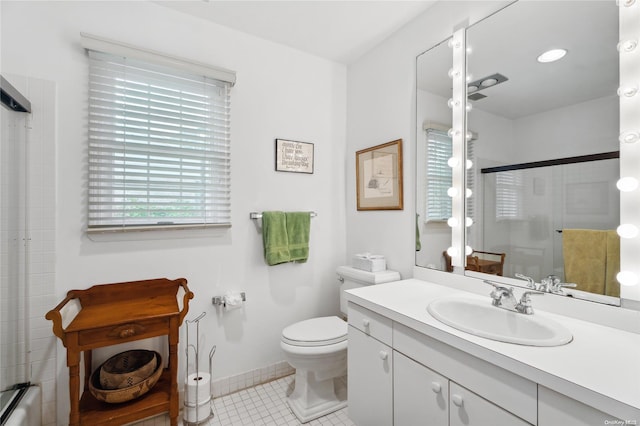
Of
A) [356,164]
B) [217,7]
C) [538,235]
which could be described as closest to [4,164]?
[217,7]

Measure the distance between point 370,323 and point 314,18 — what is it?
1.91 meters

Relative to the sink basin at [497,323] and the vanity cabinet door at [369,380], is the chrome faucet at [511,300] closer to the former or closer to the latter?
the sink basin at [497,323]

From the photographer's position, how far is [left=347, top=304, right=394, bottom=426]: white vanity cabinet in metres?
1.31

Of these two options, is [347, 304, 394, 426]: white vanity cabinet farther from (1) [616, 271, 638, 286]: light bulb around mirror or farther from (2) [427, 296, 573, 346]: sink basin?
(1) [616, 271, 638, 286]: light bulb around mirror

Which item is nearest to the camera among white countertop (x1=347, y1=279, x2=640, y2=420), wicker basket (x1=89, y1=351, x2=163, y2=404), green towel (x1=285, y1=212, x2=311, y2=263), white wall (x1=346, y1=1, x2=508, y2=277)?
white countertop (x1=347, y1=279, x2=640, y2=420)

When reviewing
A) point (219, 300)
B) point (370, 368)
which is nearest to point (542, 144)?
point (370, 368)

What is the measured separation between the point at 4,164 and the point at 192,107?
0.95m

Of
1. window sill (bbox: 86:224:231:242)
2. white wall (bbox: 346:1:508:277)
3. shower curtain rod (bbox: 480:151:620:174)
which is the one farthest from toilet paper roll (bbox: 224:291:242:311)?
shower curtain rod (bbox: 480:151:620:174)

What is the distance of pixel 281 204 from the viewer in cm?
217

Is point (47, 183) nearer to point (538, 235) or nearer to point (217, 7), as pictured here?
point (217, 7)

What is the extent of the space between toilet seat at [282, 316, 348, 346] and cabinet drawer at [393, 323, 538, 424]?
0.57m

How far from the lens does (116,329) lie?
1.36 m

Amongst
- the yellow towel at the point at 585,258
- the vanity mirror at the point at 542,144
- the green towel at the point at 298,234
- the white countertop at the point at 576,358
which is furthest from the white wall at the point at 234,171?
the yellow towel at the point at 585,258

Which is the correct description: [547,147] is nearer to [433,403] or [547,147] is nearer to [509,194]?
[509,194]
